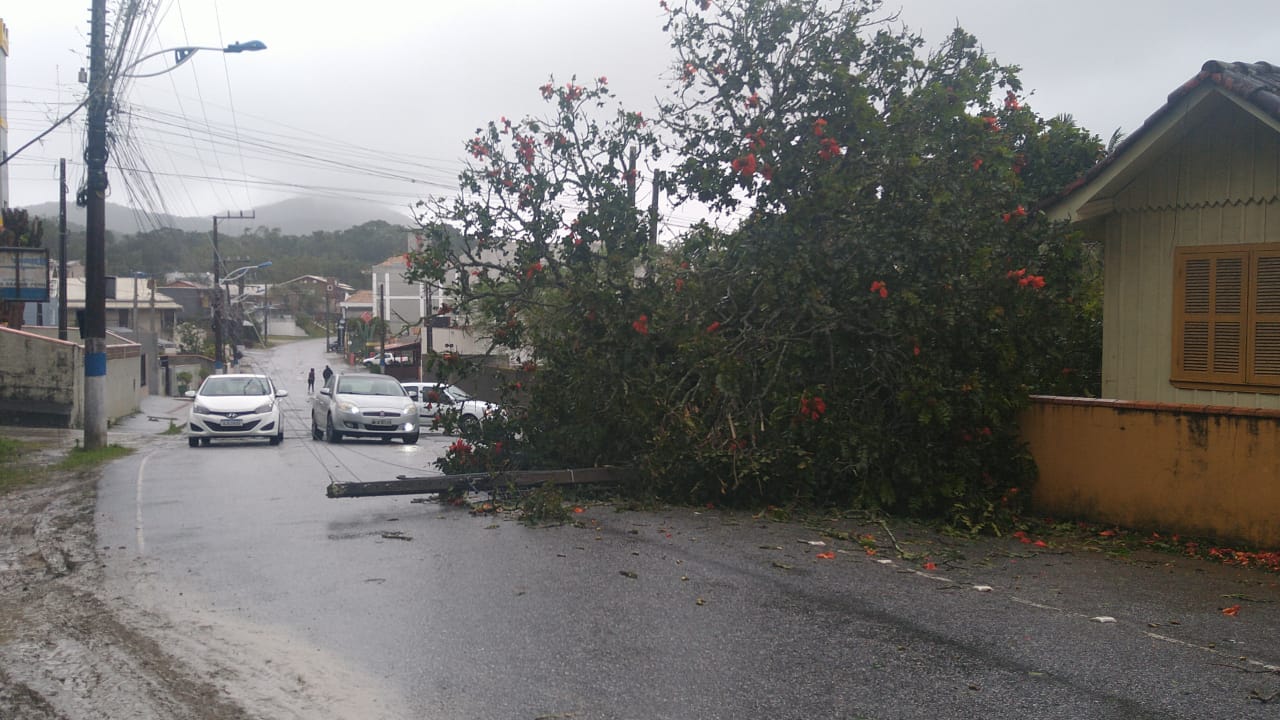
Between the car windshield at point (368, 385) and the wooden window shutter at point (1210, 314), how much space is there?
58.2 ft

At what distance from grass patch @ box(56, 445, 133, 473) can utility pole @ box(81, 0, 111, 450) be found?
0.25 metres

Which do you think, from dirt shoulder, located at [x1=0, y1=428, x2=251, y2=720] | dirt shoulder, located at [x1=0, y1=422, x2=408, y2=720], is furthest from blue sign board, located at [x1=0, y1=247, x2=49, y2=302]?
dirt shoulder, located at [x1=0, y1=422, x2=408, y2=720]

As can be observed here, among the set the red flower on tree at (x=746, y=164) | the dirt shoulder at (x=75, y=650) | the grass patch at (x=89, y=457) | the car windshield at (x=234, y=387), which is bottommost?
the grass patch at (x=89, y=457)

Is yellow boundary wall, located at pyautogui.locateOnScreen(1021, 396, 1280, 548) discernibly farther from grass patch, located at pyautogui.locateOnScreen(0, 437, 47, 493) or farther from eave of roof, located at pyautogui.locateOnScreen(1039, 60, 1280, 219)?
grass patch, located at pyautogui.locateOnScreen(0, 437, 47, 493)

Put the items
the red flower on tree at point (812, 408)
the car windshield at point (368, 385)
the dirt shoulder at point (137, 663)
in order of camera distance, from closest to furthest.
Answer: the dirt shoulder at point (137, 663) < the red flower on tree at point (812, 408) < the car windshield at point (368, 385)

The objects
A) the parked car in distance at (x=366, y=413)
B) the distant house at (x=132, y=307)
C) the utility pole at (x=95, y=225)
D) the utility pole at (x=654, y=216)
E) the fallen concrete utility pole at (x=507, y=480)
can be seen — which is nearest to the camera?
the fallen concrete utility pole at (x=507, y=480)

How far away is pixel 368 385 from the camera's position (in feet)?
81.9

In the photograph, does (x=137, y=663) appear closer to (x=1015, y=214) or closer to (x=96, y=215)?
(x=1015, y=214)

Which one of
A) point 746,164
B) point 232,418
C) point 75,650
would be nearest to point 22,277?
point 232,418

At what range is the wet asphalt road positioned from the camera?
5.40 m

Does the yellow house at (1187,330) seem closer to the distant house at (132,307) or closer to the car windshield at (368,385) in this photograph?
the car windshield at (368,385)

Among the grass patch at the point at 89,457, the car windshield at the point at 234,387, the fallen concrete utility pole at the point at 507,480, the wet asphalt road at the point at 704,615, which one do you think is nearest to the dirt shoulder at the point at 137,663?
the wet asphalt road at the point at 704,615

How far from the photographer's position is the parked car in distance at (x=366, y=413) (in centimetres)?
2328

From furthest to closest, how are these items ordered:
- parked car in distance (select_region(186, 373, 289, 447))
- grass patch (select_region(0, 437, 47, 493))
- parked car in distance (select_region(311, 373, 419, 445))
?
1. parked car in distance (select_region(311, 373, 419, 445))
2. parked car in distance (select_region(186, 373, 289, 447))
3. grass patch (select_region(0, 437, 47, 493))
